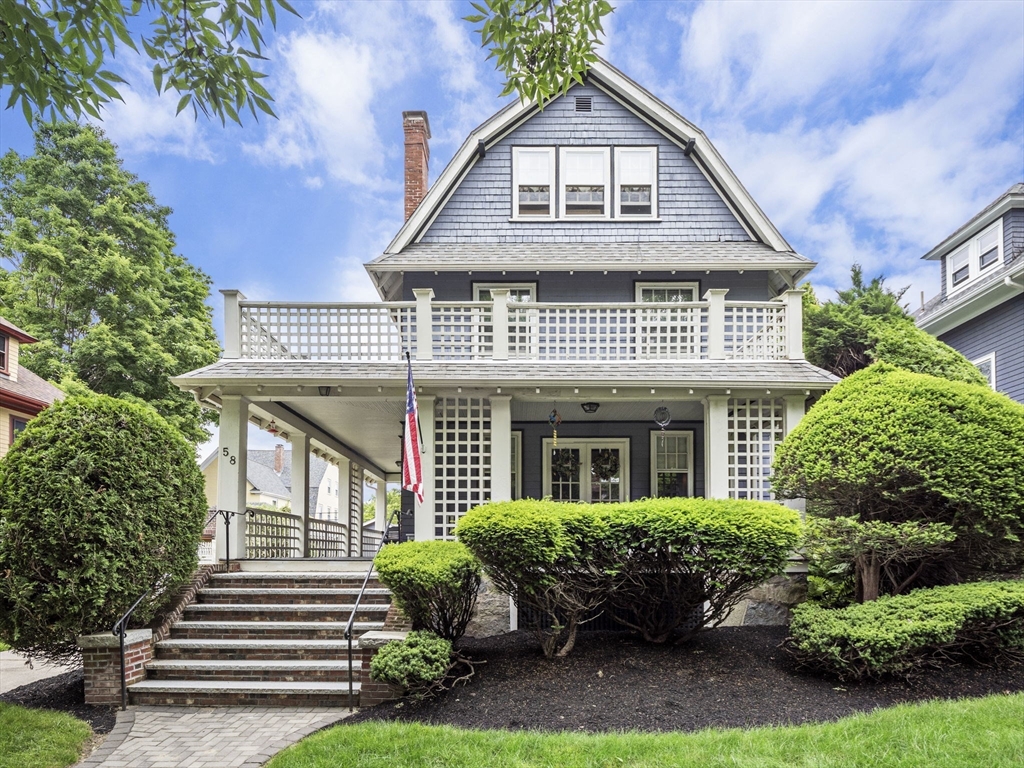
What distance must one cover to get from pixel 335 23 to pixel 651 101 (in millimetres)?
6981

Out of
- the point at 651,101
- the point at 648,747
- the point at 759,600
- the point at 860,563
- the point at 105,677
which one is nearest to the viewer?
the point at 648,747

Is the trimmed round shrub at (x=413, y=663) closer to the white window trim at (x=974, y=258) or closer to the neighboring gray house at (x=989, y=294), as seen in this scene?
the neighboring gray house at (x=989, y=294)

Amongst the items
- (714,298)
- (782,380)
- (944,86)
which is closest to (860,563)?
(782,380)

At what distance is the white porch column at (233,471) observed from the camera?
10430mm

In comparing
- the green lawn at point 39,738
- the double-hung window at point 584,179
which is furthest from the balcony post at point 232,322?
the double-hung window at point 584,179

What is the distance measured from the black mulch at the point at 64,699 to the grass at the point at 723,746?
250 centimetres

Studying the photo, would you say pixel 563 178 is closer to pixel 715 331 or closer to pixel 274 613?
pixel 715 331

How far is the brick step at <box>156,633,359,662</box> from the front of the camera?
25.9 ft

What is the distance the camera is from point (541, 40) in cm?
556

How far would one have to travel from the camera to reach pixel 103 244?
21766mm

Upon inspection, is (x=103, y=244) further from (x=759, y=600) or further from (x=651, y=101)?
(x=759, y=600)

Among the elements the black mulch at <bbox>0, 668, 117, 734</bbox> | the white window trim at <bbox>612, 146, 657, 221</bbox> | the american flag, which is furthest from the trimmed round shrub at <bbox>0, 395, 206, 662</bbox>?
the white window trim at <bbox>612, 146, 657, 221</bbox>

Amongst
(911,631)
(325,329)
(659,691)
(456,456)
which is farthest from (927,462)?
(325,329)

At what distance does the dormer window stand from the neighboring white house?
6.99 m
